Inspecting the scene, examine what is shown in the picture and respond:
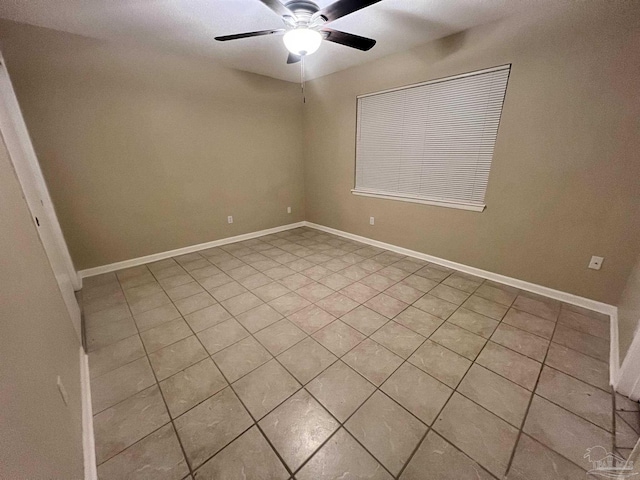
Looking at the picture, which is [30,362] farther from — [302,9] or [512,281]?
[512,281]

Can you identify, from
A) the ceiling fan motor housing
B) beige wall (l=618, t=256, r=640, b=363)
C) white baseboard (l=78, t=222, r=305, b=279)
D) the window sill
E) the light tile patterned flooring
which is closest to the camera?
the light tile patterned flooring

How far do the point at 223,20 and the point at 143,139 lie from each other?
1648mm

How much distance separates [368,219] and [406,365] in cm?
243

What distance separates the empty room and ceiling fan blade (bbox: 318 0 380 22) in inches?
0.9

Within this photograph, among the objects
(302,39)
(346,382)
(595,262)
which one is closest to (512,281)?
(595,262)

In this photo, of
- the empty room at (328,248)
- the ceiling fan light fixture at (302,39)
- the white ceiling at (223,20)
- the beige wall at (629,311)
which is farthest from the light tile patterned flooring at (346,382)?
the white ceiling at (223,20)

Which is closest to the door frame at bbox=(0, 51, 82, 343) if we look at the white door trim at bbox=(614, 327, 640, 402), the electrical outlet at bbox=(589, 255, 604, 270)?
the white door trim at bbox=(614, 327, 640, 402)

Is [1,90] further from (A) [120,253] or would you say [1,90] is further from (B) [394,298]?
(B) [394,298]

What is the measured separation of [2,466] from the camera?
562 millimetres

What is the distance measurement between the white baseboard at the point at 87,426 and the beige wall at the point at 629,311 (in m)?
2.89

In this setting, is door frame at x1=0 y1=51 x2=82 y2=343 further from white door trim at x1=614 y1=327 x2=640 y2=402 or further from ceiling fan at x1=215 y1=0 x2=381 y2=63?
white door trim at x1=614 y1=327 x2=640 y2=402

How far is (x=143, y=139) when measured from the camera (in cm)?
300

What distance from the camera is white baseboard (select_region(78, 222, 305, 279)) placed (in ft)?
9.72

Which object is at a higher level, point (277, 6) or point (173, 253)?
point (277, 6)
